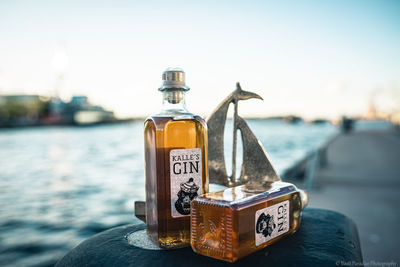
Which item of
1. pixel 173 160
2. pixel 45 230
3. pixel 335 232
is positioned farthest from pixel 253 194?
pixel 45 230

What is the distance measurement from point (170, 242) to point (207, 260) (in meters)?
0.15

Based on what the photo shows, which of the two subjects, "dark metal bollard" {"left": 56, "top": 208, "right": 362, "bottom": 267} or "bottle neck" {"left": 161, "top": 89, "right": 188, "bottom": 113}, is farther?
"bottle neck" {"left": 161, "top": 89, "right": 188, "bottom": 113}

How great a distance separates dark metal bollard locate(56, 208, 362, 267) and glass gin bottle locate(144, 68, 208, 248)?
2.5 inches

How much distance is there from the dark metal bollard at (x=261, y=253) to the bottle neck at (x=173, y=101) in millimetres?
376

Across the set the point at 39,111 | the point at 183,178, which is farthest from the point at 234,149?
the point at 39,111

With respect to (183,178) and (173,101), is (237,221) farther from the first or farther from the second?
(173,101)

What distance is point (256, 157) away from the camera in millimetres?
1146

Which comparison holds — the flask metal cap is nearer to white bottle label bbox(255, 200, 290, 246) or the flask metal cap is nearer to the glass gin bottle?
the glass gin bottle

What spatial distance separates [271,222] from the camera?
0.86 m

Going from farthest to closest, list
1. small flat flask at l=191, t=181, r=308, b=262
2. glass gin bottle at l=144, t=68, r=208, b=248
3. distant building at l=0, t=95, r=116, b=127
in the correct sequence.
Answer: distant building at l=0, t=95, r=116, b=127 < glass gin bottle at l=144, t=68, r=208, b=248 < small flat flask at l=191, t=181, r=308, b=262

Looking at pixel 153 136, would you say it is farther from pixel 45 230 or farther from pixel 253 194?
pixel 45 230

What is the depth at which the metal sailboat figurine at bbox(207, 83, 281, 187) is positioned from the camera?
1.15 m

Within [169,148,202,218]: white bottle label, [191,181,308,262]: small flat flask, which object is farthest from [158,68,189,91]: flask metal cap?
[191,181,308,262]: small flat flask

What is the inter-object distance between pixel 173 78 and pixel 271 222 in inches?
17.8
